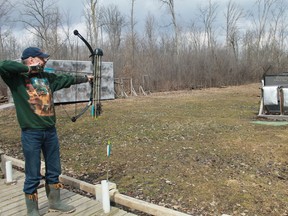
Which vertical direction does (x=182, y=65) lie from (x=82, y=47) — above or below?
below

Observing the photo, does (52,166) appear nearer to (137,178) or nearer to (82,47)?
(137,178)

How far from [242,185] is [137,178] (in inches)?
59.6

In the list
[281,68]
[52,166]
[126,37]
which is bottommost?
[52,166]

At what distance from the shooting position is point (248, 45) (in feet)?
113

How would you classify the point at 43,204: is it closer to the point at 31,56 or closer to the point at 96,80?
the point at 96,80

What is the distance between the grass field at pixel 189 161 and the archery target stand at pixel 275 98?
1.12 metres

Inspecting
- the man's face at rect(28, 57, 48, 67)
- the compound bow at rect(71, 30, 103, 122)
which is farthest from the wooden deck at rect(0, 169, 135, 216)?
the man's face at rect(28, 57, 48, 67)

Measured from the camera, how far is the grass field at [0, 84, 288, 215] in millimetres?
3582

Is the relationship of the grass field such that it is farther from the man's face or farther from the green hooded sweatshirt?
the man's face

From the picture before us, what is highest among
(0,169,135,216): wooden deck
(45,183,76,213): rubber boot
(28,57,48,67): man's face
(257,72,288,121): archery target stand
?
(28,57,48,67): man's face

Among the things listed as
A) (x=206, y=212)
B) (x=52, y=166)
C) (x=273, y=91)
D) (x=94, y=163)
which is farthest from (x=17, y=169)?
(x=273, y=91)

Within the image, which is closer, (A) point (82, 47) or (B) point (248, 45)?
(A) point (82, 47)

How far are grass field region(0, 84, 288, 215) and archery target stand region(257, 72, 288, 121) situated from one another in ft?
3.66

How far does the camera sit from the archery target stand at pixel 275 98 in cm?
844
